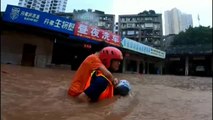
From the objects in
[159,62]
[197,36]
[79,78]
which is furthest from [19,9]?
[197,36]

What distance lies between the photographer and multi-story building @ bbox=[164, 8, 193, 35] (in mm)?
81162

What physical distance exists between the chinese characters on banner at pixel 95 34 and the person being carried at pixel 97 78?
→ 45.3 ft

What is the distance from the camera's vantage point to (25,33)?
Result: 15906mm

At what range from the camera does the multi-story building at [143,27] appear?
183 ft

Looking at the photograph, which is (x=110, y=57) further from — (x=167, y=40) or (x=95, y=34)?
(x=167, y=40)

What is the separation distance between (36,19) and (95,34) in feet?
14.9

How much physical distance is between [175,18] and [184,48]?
174 feet

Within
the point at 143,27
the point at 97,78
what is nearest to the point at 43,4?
the point at 97,78

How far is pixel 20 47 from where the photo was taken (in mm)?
15625

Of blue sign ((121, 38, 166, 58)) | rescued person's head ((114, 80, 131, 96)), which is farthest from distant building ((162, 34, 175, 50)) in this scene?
rescued person's head ((114, 80, 131, 96))

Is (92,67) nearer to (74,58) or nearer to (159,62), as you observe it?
(74,58)

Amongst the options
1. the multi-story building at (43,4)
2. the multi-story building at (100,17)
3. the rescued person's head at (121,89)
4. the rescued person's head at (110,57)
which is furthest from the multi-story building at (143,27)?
the rescued person's head at (110,57)

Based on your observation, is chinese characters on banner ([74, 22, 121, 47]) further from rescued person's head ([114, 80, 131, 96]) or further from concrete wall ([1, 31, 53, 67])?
rescued person's head ([114, 80, 131, 96])

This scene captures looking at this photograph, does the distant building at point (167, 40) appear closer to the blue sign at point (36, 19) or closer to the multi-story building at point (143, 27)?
the multi-story building at point (143, 27)
